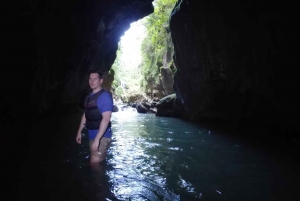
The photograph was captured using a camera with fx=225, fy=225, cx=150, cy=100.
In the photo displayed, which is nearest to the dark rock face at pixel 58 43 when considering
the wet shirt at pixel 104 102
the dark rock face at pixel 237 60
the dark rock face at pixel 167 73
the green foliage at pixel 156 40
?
the dark rock face at pixel 237 60

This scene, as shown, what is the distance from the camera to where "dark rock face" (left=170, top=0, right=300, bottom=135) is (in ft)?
25.8

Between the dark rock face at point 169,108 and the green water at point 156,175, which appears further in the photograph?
the dark rock face at point 169,108

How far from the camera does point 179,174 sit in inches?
181

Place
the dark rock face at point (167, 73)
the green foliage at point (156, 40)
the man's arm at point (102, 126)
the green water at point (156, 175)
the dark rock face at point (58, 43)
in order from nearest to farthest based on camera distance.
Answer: the green water at point (156, 175)
the man's arm at point (102, 126)
the dark rock face at point (58, 43)
the green foliage at point (156, 40)
the dark rock face at point (167, 73)

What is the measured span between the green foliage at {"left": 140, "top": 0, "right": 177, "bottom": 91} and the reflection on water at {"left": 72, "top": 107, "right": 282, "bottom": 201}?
1962 centimetres

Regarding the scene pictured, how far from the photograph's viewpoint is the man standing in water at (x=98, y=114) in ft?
13.1

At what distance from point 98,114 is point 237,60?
9.46m

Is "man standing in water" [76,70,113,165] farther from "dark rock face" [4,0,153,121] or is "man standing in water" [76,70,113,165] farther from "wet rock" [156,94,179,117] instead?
"wet rock" [156,94,179,117]

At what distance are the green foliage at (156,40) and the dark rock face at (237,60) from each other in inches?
323

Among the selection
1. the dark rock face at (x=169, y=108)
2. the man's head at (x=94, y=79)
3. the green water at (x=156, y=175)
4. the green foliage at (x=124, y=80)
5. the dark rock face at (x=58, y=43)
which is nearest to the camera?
the green water at (x=156, y=175)

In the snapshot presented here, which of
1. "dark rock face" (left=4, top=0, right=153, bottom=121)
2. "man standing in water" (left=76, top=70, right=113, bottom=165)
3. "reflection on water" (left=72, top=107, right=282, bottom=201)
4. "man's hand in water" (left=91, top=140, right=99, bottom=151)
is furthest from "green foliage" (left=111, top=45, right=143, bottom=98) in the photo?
"man's hand in water" (left=91, top=140, right=99, bottom=151)

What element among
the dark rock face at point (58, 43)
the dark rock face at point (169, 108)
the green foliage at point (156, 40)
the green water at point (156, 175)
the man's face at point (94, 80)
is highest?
the green foliage at point (156, 40)

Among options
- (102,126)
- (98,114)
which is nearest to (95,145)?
(102,126)

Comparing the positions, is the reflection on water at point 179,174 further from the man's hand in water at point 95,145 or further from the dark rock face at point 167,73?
the dark rock face at point 167,73
